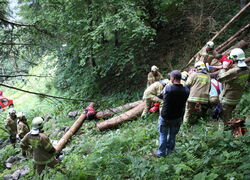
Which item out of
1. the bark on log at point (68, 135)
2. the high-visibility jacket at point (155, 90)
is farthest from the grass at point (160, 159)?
the high-visibility jacket at point (155, 90)

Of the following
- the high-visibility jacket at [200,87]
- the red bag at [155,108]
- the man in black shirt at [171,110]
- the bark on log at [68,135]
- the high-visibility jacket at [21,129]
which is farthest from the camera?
the high-visibility jacket at [21,129]

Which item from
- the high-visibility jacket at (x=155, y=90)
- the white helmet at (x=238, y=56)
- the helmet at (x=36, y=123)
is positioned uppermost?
the white helmet at (x=238, y=56)

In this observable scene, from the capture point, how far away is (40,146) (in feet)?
18.1

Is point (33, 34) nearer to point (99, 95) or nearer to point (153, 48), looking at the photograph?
point (99, 95)

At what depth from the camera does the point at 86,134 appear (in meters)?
8.80

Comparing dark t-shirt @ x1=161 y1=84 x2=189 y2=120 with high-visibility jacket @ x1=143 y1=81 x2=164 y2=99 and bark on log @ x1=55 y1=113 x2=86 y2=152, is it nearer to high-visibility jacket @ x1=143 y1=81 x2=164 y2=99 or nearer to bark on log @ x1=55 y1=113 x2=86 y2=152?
high-visibility jacket @ x1=143 y1=81 x2=164 y2=99

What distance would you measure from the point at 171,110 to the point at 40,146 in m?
3.49

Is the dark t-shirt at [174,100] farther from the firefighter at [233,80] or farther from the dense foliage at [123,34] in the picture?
the dense foliage at [123,34]

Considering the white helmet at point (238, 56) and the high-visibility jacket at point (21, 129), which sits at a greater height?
the white helmet at point (238, 56)

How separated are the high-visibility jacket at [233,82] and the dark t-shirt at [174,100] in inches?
47.4

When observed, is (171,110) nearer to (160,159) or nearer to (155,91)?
(160,159)

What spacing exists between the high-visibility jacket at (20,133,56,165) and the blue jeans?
2.89m

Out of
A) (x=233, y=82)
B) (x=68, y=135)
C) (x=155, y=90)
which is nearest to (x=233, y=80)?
(x=233, y=82)

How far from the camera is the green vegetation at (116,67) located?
4391 millimetres
